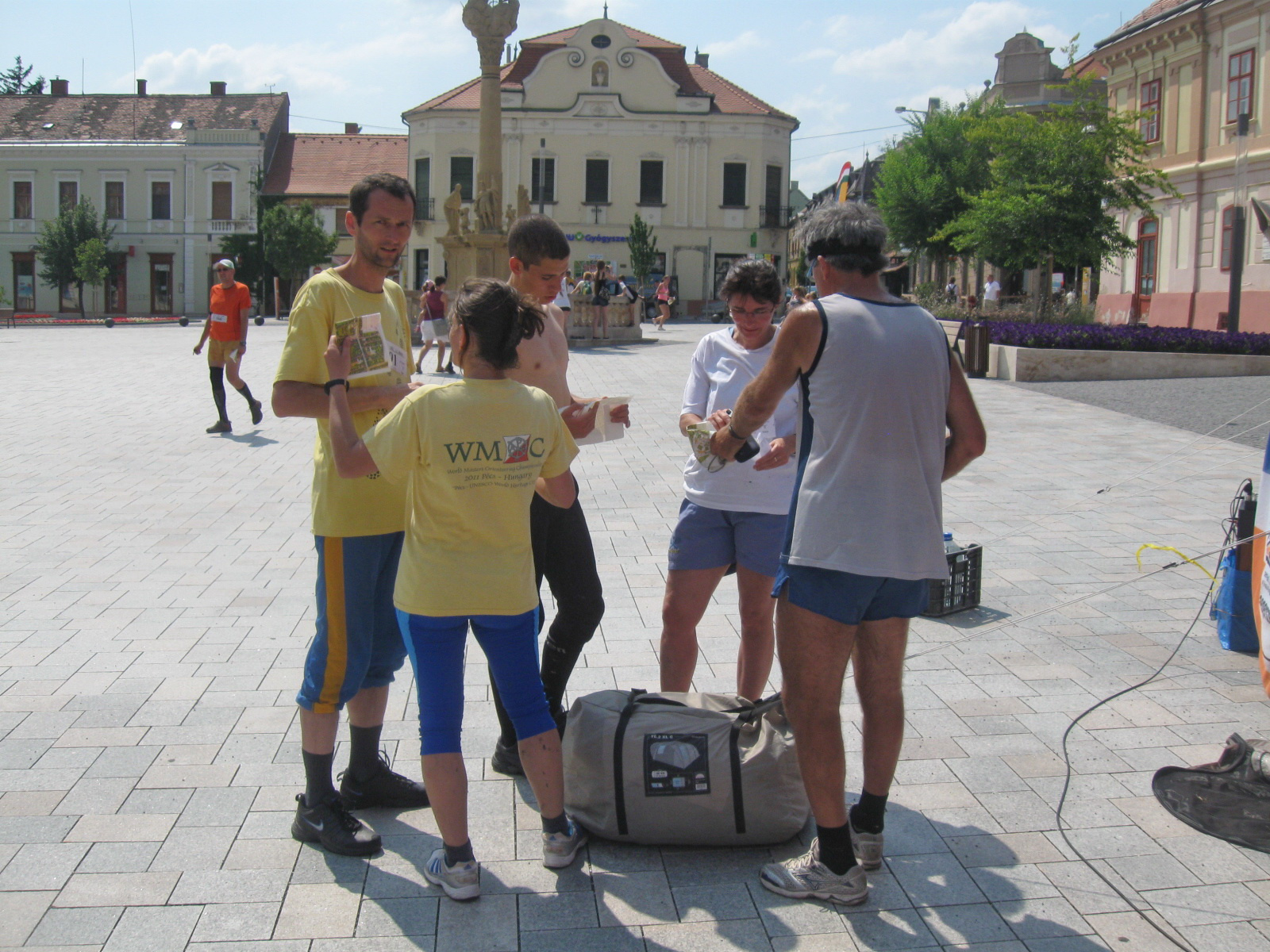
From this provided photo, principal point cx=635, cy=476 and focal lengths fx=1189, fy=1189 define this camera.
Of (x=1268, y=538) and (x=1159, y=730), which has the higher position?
(x=1268, y=538)

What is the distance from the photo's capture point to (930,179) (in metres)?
42.1

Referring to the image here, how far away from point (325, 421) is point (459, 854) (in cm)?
127

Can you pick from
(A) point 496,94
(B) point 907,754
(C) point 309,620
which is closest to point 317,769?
(B) point 907,754

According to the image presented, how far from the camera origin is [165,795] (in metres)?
3.70

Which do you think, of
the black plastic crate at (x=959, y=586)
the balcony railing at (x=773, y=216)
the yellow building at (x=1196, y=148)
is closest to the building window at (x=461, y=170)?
the balcony railing at (x=773, y=216)

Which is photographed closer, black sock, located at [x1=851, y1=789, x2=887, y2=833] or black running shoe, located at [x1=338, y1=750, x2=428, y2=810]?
black sock, located at [x1=851, y1=789, x2=887, y2=833]

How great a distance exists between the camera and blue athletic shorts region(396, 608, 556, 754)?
3100 mm

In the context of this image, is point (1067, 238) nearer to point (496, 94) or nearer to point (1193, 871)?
point (496, 94)

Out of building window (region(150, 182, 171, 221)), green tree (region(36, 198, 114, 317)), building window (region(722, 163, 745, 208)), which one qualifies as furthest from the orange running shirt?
building window (region(150, 182, 171, 221))

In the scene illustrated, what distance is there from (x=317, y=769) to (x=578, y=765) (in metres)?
0.75

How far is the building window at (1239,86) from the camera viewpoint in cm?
2750

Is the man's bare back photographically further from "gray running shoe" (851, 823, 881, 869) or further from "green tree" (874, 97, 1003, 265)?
"green tree" (874, 97, 1003, 265)

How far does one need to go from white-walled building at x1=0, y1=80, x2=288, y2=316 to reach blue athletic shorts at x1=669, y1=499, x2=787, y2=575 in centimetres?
5760

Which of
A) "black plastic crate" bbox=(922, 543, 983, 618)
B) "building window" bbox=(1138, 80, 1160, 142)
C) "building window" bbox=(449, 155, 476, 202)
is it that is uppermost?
"building window" bbox=(449, 155, 476, 202)
